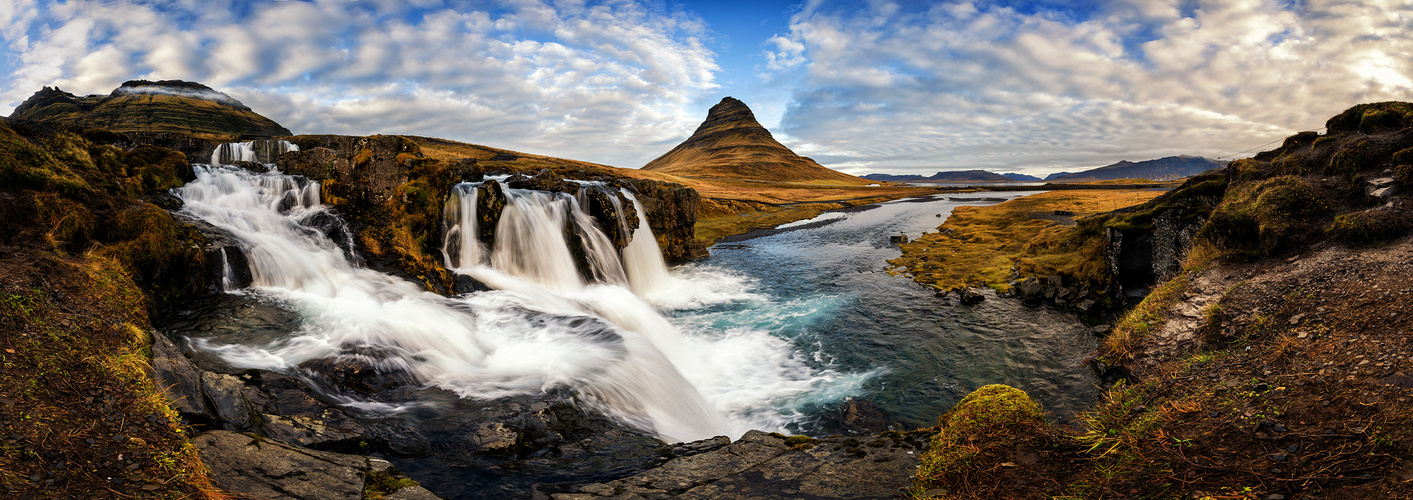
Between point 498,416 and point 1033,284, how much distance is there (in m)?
19.0

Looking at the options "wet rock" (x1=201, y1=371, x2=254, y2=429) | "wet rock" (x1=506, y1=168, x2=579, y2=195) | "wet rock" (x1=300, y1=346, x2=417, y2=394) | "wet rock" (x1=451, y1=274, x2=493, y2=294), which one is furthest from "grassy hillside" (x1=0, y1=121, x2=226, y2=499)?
"wet rock" (x1=506, y1=168, x2=579, y2=195)

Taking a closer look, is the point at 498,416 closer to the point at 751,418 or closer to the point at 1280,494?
the point at 751,418

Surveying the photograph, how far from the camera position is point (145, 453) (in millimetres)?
4816

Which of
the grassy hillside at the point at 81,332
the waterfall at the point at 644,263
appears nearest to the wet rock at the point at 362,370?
the grassy hillside at the point at 81,332

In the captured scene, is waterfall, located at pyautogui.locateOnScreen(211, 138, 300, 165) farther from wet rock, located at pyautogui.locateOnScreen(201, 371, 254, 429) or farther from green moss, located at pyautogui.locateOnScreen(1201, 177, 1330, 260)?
green moss, located at pyautogui.locateOnScreen(1201, 177, 1330, 260)

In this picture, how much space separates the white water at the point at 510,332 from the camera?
1070 cm

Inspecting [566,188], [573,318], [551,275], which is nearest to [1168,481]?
[573,318]

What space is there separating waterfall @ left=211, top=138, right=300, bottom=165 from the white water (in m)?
5.86

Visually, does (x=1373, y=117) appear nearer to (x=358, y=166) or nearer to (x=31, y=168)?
(x=358, y=166)

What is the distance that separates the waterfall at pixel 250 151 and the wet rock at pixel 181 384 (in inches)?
825

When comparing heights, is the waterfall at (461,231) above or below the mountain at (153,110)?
below

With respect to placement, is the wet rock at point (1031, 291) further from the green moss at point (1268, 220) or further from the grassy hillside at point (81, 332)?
the grassy hillside at point (81, 332)

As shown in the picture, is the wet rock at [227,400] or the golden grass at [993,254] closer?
the wet rock at [227,400]

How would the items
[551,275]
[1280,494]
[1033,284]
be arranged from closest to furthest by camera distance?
[1280,494] < [1033,284] < [551,275]
